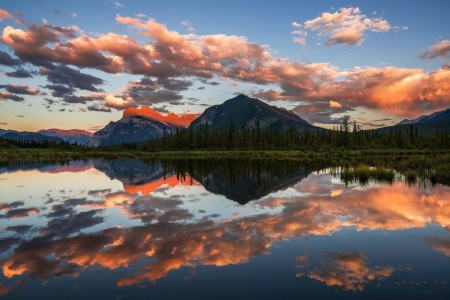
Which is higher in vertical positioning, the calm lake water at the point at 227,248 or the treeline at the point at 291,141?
the treeline at the point at 291,141

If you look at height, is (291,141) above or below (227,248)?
above

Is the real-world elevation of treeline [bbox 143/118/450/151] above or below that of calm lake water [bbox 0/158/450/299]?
above

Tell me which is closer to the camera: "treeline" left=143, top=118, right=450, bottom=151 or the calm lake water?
the calm lake water

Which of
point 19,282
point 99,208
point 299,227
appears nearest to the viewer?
point 19,282

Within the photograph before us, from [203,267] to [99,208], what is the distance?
44.3 ft

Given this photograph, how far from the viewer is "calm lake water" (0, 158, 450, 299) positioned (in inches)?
353

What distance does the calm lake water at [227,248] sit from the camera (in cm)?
896

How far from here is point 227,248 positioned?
12.5 meters

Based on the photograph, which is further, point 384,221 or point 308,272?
point 384,221

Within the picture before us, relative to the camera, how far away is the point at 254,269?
10336 millimetres

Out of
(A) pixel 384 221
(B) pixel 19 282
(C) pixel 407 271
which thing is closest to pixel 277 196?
(A) pixel 384 221

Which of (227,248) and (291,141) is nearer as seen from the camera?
(227,248)

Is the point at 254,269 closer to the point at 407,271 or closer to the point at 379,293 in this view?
the point at 379,293

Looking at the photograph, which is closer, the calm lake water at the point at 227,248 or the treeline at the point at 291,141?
the calm lake water at the point at 227,248
